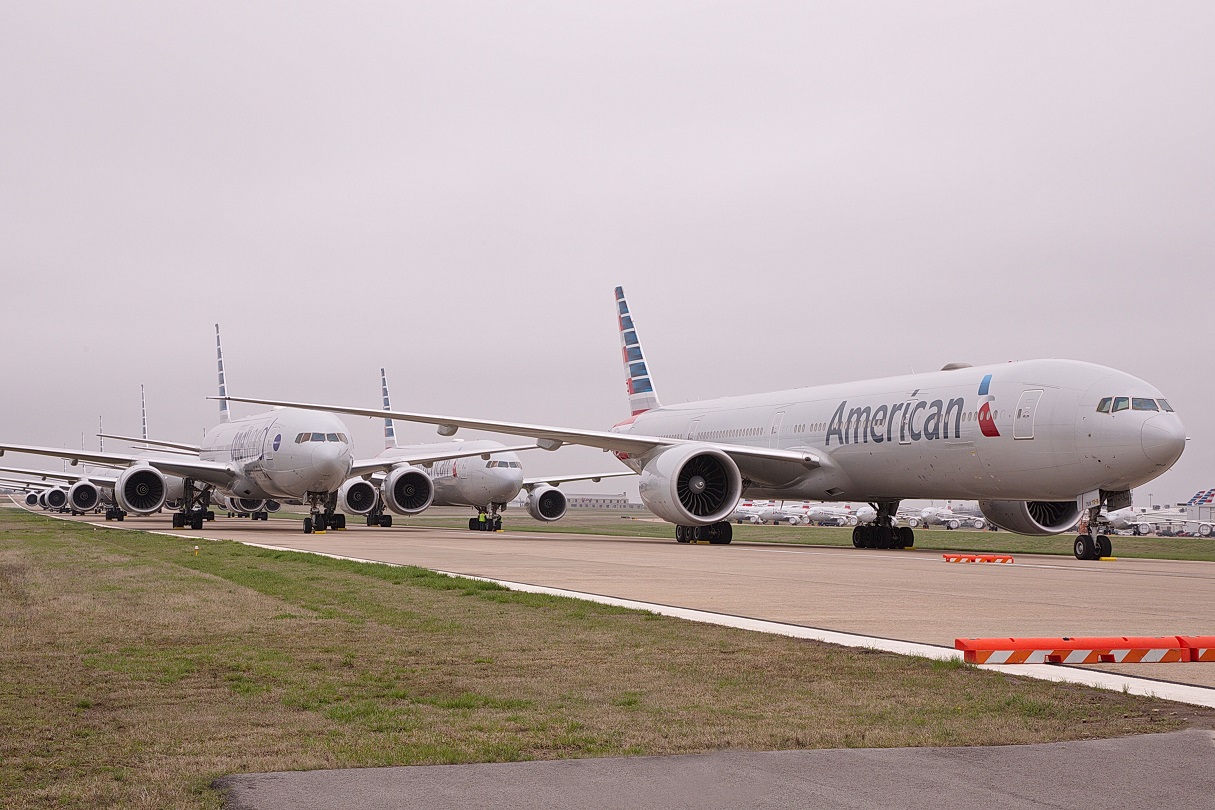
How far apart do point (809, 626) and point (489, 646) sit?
278 cm

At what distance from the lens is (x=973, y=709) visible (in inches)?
228

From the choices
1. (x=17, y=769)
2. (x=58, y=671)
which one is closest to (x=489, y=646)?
(x=58, y=671)

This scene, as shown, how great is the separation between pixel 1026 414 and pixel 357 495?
2624cm

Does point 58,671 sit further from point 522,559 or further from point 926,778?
point 522,559

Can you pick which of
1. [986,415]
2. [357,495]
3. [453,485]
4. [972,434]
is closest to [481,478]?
[453,485]

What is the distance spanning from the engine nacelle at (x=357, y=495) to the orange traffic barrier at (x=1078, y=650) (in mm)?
35974

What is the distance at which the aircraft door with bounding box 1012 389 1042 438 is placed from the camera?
21.9 meters

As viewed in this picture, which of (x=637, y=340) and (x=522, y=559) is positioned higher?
(x=637, y=340)

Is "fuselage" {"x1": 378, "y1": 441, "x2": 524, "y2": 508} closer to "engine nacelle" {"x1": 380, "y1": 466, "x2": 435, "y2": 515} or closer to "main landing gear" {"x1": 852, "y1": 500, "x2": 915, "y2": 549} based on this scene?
"engine nacelle" {"x1": 380, "y1": 466, "x2": 435, "y2": 515}

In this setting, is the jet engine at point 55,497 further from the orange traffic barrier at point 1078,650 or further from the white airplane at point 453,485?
the orange traffic barrier at point 1078,650

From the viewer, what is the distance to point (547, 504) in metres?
44.6

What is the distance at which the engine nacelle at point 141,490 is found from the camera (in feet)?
114

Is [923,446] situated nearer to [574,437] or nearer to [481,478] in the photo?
[574,437]

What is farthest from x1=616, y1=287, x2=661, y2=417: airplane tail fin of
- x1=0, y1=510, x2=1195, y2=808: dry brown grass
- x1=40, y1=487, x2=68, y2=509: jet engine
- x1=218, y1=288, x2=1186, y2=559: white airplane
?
x1=40, y1=487, x2=68, y2=509: jet engine
